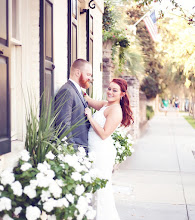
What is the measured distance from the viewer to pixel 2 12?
11.1ft

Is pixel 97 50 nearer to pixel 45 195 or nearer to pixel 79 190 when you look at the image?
pixel 79 190

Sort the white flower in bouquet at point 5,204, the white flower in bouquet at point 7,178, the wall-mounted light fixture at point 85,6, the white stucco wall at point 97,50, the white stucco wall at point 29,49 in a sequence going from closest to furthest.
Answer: the white flower in bouquet at point 5,204 < the white flower in bouquet at point 7,178 < the white stucco wall at point 29,49 < the wall-mounted light fixture at point 85,6 < the white stucco wall at point 97,50

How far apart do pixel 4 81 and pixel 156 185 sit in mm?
4940

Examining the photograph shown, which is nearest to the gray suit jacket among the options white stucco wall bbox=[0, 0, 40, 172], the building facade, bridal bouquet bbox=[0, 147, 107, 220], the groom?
the groom

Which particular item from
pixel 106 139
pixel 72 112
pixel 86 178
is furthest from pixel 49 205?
pixel 106 139

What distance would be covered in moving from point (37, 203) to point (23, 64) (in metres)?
1.85

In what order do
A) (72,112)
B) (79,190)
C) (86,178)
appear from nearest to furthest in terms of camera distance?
(79,190), (86,178), (72,112)

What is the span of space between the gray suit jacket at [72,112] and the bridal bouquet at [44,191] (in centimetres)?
89

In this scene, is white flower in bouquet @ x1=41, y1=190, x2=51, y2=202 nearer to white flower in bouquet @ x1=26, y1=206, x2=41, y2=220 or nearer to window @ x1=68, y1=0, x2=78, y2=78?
white flower in bouquet @ x1=26, y1=206, x2=41, y2=220

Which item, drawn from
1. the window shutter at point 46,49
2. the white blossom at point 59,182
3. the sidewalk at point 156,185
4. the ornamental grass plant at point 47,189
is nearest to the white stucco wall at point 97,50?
the sidewalk at point 156,185

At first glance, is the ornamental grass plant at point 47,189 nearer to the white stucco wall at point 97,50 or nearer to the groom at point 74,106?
Answer: the groom at point 74,106

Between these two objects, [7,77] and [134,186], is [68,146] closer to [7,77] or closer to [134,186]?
[7,77]

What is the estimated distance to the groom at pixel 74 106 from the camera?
4.18 m

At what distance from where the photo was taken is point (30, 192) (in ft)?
9.64
